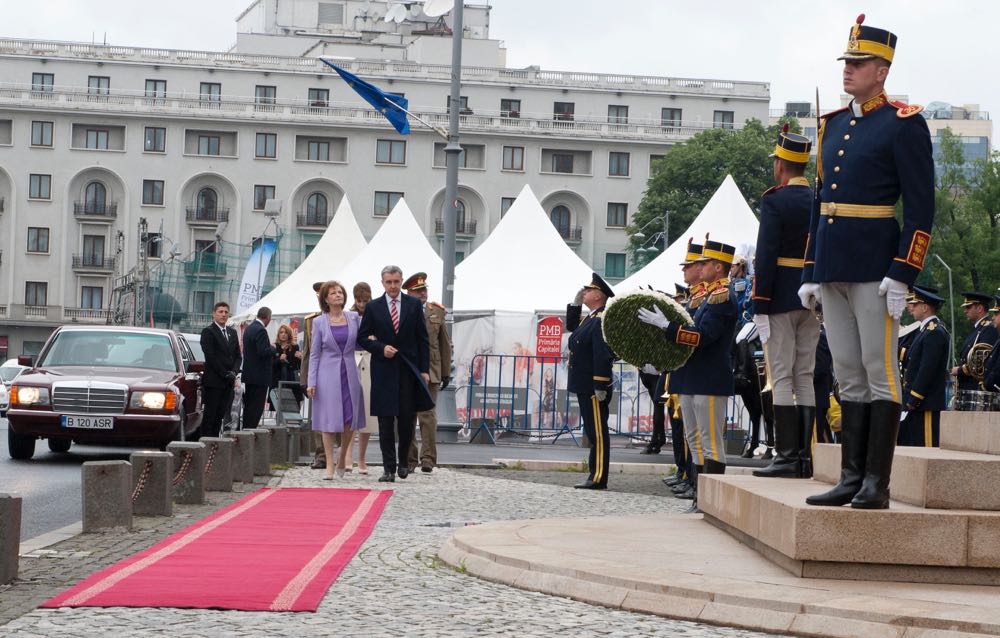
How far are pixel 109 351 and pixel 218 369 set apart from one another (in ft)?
6.82

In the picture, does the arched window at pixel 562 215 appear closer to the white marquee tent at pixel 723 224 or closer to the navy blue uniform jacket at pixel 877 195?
the white marquee tent at pixel 723 224

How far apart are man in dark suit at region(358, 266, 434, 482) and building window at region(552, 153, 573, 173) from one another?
79149 millimetres

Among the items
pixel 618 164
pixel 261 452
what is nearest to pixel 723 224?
pixel 261 452

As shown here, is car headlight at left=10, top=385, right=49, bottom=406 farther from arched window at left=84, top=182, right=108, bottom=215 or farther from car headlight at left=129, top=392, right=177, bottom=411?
arched window at left=84, top=182, right=108, bottom=215

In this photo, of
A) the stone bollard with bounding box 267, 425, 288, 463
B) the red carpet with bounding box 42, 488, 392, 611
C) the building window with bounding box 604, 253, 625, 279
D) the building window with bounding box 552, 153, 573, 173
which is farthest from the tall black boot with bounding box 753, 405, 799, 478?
the building window with bounding box 552, 153, 573, 173

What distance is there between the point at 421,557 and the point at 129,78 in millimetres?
88075

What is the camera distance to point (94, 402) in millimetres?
18531

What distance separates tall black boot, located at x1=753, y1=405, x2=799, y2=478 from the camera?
10523 mm

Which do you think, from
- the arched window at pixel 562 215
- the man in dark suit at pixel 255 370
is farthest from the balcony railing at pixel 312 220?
the man in dark suit at pixel 255 370

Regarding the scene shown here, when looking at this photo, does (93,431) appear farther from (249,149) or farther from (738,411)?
(249,149)

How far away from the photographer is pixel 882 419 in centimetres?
777

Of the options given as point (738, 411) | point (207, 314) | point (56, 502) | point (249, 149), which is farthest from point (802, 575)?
point (249, 149)

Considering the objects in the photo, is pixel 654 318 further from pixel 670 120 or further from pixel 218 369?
pixel 670 120

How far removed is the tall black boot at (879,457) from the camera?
7574 millimetres
